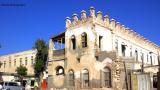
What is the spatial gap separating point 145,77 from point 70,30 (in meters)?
19.9

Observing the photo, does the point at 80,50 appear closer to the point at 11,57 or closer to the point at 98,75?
the point at 98,75

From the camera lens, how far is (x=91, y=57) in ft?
125

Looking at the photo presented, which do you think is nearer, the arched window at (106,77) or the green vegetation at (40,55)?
the arched window at (106,77)

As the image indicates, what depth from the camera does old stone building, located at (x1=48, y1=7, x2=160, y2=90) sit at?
122 feet

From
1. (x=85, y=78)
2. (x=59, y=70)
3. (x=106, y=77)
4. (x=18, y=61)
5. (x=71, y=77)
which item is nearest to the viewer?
(x=106, y=77)

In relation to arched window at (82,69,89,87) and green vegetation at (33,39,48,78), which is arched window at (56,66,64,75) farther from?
green vegetation at (33,39,48,78)

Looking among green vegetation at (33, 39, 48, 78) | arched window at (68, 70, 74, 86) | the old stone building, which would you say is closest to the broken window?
the old stone building

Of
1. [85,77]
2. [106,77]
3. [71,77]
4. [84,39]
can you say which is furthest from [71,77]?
[84,39]

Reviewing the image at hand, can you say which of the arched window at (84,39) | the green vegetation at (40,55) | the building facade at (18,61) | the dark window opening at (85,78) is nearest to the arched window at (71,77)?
the dark window opening at (85,78)

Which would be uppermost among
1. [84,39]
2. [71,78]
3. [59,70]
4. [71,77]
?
[84,39]

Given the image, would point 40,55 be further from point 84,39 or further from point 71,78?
point 84,39

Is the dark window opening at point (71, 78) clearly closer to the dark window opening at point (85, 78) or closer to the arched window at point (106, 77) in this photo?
the dark window opening at point (85, 78)

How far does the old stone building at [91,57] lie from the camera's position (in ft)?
122

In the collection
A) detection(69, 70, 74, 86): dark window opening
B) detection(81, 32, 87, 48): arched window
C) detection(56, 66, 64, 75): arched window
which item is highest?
detection(81, 32, 87, 48): arched window
